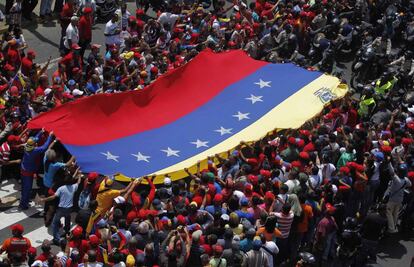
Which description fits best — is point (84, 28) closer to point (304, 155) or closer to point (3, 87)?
point (3, 87)

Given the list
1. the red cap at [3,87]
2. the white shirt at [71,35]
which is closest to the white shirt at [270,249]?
the red cap at [3,87]

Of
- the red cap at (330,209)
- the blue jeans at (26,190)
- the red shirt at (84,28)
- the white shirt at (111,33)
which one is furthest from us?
the white shirt at (111,33)

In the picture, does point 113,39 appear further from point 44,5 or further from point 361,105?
point 361,105

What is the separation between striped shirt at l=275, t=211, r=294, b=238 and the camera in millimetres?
13828

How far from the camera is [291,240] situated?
577 inches

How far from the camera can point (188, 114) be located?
703 inches

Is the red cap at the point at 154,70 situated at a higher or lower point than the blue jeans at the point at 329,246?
higher

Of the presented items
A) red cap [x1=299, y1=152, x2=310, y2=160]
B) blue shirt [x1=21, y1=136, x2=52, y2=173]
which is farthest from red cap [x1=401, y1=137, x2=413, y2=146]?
blue shirt [x1=21, y1=136, x2=52, y2=173]

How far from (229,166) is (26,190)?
3853 millimetres

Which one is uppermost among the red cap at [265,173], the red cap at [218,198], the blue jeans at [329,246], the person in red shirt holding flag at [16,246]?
the person in red shirt holding flag at [16,246]

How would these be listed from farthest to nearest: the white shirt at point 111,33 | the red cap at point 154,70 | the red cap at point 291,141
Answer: the white shirt at point 111,33
the red cap at point 154,70
the red cap at point 291,141

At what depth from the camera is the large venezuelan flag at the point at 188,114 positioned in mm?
15867

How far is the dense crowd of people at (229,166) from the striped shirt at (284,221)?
0.02m

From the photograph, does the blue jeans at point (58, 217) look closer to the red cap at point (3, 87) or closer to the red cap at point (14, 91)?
the red cap at point (14, 91)
